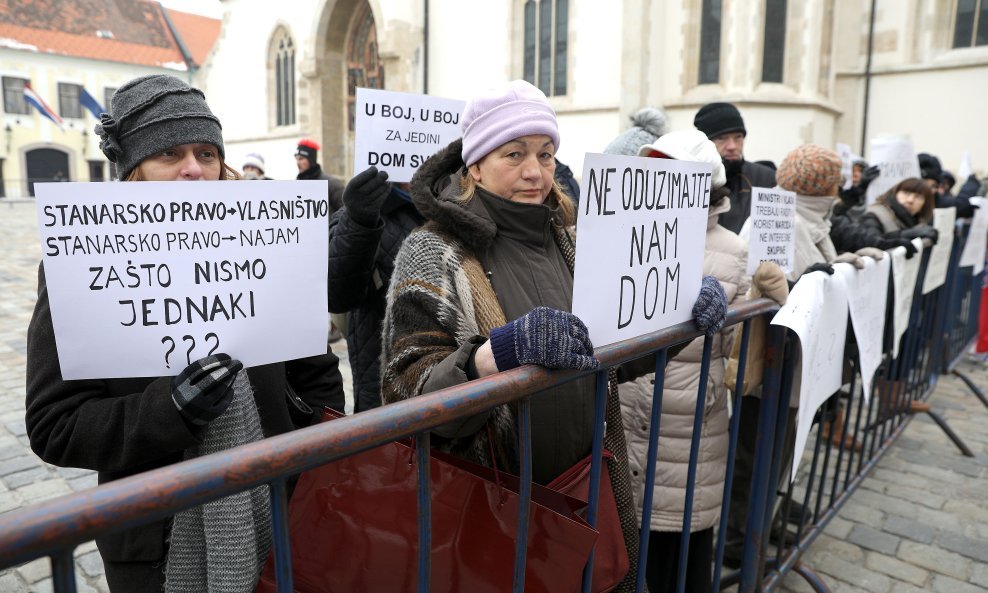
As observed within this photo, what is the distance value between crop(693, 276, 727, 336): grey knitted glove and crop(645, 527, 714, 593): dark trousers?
40.4 inches

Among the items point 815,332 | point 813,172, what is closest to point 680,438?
point 815,332

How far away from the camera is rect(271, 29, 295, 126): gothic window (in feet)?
75.3

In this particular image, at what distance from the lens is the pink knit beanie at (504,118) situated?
184cm

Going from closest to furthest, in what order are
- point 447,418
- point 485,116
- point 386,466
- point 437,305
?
point 447,418
point 386,466
point 437,305
point 485,116

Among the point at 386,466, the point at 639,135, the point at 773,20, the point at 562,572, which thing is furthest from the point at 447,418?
the point at 773,20

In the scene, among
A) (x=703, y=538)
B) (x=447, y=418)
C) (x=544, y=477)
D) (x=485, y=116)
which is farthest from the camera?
(x=703, y=538)

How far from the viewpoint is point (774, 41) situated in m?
12.8

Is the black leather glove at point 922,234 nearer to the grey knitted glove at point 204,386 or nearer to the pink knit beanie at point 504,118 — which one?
the pink knit beanie at point 504,118

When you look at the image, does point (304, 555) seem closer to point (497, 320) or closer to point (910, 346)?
point (497, 320)

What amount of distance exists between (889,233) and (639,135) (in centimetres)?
211

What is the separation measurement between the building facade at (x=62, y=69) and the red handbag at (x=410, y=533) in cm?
4291

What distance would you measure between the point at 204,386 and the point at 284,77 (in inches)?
959

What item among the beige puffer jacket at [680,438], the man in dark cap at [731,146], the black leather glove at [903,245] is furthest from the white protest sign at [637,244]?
the black leather glove at [903,245]

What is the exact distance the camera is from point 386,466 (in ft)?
4.37
